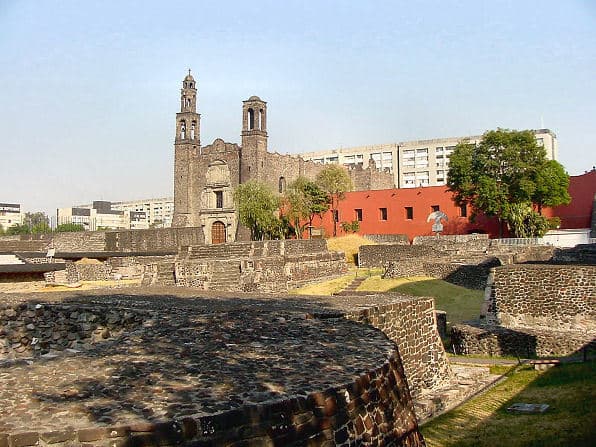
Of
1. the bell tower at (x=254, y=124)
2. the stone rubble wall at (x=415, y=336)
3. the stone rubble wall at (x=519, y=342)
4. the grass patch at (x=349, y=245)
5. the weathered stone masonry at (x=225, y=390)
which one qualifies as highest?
the bell tower at (x=254, y=124)

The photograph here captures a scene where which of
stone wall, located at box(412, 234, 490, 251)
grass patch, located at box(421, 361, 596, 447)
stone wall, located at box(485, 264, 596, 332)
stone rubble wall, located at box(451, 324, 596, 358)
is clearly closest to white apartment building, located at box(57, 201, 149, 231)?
stone wall, located at box(412, 234, 490, 251)

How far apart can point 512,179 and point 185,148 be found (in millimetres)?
23244

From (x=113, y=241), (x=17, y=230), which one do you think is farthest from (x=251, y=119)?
(x=17, y=230)

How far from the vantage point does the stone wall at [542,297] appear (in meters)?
13.5

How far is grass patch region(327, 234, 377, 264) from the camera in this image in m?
31.1

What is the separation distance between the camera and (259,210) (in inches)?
1419

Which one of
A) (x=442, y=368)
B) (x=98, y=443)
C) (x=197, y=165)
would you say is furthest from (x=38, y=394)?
(x=197, y=165)

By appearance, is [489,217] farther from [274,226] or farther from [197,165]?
[197,165]

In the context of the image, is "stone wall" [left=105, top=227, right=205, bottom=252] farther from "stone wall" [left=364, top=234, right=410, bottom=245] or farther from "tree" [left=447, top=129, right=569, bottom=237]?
"tree" [left=447, top=129, right=569, bottom=237]

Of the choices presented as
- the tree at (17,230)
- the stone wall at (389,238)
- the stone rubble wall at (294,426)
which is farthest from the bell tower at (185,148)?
the tree at (17,230)

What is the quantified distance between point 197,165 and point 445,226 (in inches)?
736

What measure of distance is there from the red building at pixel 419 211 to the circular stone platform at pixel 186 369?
30.6m

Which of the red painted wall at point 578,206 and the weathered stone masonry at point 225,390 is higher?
the red painted wall at point 578,206

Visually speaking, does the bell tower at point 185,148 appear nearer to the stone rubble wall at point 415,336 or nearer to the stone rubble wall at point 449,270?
the stone rubble wall at point 449,270
